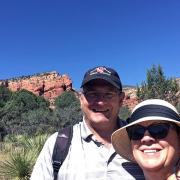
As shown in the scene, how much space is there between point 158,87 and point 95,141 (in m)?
42.6

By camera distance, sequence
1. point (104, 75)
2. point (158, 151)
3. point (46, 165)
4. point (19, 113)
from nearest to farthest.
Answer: point (158, 151), point (46, 165), point (104, 75), point (19, 113)

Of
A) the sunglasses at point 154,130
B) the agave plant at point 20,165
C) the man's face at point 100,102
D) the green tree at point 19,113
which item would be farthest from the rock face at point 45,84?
the sunglasses at point 154,130

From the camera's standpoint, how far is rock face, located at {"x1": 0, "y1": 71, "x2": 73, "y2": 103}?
294ft

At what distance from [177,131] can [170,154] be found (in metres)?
0.15

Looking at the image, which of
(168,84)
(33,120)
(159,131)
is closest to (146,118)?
(159,131)

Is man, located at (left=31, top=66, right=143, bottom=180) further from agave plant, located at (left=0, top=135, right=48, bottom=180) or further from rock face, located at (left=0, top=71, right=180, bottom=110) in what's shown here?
rock face, located at (left=0, top=71, right=180, bottom=110)

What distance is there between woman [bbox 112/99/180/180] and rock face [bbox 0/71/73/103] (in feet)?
283

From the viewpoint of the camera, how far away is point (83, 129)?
3.14 meters

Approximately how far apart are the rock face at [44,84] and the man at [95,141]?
280 feet

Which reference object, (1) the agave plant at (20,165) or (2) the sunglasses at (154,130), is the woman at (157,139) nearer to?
(2) the sunglasses at (154,130)

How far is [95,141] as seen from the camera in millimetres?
3123

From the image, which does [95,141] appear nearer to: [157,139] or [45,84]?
[157,139]

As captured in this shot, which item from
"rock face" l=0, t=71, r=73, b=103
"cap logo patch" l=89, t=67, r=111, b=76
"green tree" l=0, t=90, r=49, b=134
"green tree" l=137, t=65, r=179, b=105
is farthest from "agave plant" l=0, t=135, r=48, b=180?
"rock face" l=0, t=71, r=73, b=103

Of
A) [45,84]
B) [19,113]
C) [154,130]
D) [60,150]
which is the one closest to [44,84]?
[45,84]
